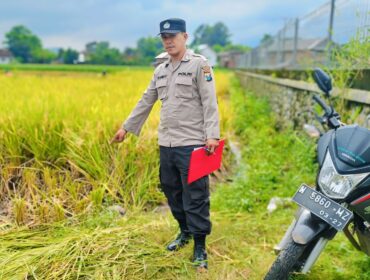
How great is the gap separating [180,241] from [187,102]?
36.0 inches

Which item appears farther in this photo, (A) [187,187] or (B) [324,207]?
(A) [187,187]

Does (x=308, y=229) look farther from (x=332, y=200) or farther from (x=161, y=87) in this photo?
(x=161, y=87)

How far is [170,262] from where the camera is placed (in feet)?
7.93

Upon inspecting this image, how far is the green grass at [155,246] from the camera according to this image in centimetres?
226

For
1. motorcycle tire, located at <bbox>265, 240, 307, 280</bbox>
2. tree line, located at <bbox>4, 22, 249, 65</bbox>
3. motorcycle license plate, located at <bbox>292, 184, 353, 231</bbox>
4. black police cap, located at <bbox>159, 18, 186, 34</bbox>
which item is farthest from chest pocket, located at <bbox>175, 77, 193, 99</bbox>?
tree line, located at <bbox>4, 22, 249, 65</bbox>

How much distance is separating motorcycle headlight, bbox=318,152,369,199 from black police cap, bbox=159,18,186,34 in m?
1.03

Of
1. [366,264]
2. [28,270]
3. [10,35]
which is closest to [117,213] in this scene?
[28,270]

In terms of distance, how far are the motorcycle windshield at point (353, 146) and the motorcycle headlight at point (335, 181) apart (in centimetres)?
5

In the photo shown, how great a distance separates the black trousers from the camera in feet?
7.72

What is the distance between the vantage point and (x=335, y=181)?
1.69m

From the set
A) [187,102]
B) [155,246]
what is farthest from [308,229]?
[155,246]

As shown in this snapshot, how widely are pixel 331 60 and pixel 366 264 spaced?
2488mm

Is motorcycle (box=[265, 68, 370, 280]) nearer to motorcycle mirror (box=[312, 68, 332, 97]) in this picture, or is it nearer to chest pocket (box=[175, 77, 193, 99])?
motorcycle mirror (box=[312, 68, 332, 97])

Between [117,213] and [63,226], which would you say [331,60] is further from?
[63,226]
